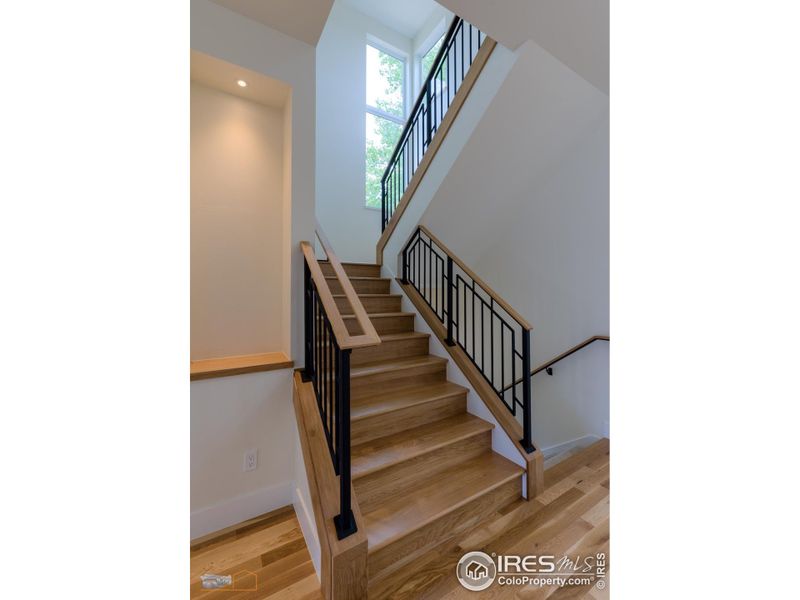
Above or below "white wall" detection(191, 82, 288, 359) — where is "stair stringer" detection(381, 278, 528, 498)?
below

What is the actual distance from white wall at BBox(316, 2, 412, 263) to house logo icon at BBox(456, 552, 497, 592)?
3.73m

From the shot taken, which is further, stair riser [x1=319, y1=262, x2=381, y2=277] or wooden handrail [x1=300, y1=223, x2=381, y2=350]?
stair riser [x1=319, y1=262, x2=381, y2=277]

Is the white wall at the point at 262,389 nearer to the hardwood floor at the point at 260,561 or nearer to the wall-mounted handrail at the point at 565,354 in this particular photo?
the hardwood floor at the point at 260,561

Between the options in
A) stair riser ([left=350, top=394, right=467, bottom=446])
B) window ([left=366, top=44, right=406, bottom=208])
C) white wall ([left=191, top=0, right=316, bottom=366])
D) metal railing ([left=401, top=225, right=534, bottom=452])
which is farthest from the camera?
Answer: window ([left=366, top=44, right=406, bottom=208])

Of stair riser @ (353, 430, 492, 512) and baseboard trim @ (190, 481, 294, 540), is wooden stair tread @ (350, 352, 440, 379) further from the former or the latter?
baseboard trim @ (190, 481, 294, 540)

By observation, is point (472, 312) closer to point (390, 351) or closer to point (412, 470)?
point (390, 351)

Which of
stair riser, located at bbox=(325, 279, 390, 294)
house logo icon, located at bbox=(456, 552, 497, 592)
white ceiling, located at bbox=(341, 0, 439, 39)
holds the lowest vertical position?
house logo icon, located at bbox=(456, 552, 497, 592)

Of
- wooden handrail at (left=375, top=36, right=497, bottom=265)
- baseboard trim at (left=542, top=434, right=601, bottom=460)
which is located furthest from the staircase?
baseboard trim at (left=542, top=434, right=601, bottom=460)

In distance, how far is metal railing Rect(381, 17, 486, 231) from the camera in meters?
2.97

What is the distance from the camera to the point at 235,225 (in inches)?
84.7

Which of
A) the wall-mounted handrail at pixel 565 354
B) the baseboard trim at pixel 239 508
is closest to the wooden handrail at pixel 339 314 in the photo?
the baseboard trim at pixel 239 508
